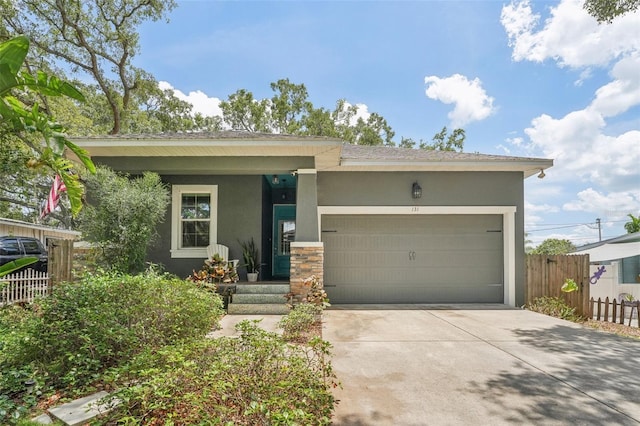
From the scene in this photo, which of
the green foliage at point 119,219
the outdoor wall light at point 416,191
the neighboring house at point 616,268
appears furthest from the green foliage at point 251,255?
the neighboring house at point 616,268

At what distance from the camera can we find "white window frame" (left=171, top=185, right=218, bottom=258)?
26.7 feet

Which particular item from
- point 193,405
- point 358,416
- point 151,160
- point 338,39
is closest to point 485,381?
point 358,416

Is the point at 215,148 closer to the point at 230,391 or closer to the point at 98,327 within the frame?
the point at 98,327

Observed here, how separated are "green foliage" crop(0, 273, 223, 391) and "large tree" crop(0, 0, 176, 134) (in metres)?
13.1

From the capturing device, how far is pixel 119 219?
6.23 metres

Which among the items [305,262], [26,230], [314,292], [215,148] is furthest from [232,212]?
[26,230]

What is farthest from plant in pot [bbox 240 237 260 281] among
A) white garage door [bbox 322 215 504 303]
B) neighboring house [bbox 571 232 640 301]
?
neighboring house [bbox 571 232 640 301]

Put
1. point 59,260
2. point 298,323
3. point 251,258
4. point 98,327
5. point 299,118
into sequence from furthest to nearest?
point 299,118 → point 251,258 → point 59,260 → point 298,323 → point 98,327

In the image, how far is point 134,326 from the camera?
371 cm

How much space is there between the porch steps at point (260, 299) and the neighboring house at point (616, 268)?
1033cm

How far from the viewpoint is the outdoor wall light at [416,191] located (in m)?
8.02

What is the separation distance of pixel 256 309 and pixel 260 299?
23 centimetres

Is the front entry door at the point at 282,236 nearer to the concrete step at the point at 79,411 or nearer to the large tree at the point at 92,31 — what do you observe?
the concrete step at the point at 79,411

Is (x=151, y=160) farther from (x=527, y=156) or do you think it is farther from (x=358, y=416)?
(x=527, y=156)
